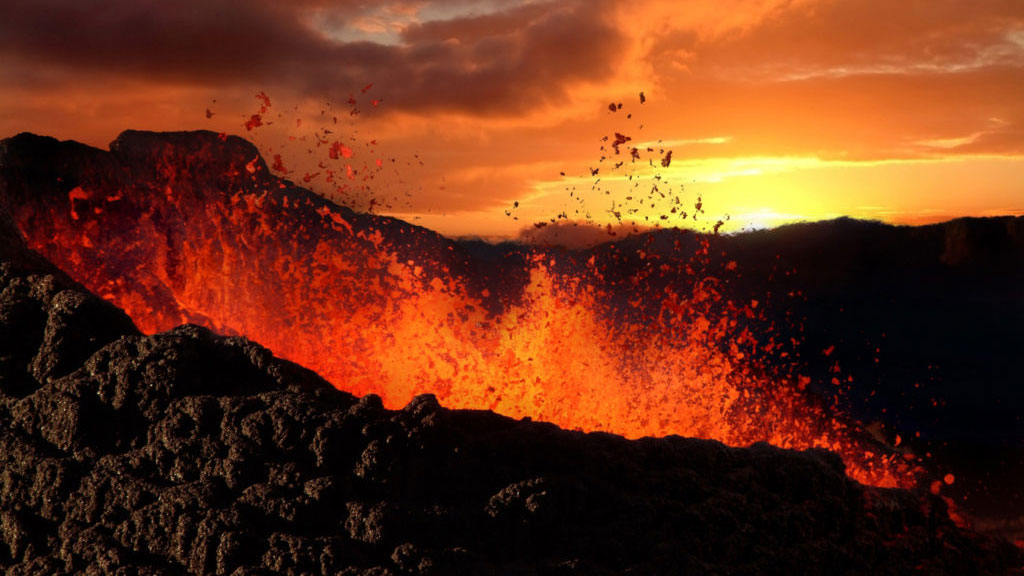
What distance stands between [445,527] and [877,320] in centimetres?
2249

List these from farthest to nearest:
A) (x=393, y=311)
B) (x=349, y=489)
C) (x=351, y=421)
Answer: (x=393, y=311) < (x=351, y=421) < (x=349, y=489)

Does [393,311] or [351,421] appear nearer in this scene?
[351,421]

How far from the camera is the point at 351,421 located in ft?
22.5

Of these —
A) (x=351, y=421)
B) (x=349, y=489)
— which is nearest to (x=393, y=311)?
(x=351, y=421)

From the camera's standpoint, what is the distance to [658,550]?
255 inches

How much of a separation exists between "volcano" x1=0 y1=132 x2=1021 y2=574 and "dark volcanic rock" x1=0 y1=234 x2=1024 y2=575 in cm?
2

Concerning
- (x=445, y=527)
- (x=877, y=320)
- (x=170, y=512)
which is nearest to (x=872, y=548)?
(x=445, y=527)

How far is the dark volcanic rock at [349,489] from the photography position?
253 inches

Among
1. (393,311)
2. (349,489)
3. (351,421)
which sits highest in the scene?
(393,311)

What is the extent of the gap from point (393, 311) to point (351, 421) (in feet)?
32.4

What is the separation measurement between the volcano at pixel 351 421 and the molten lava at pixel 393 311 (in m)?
0.05

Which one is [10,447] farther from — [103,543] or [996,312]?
[996,312]

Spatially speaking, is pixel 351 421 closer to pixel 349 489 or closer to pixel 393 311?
pixel 349 489

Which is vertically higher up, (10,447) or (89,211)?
(89,211)
